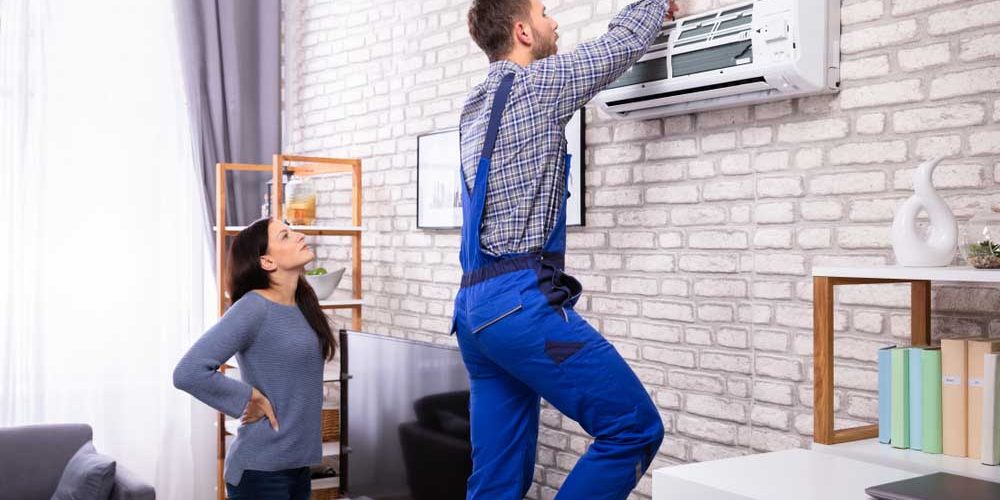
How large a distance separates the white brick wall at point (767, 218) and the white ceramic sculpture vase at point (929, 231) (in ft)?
0.80

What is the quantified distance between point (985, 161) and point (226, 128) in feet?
12.4

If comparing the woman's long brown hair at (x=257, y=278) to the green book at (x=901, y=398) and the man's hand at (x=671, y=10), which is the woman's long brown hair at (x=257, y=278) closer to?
the man's hand at (x=671, y=10)

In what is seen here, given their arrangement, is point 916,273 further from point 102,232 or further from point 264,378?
point 102,232

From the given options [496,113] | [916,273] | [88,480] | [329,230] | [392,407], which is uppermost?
[496,113]

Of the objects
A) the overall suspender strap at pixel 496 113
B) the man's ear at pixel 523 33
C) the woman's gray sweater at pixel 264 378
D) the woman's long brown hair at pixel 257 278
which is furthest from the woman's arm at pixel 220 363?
the man's ear at pixel 523 33

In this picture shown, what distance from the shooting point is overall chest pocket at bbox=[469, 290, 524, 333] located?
216 centimetres

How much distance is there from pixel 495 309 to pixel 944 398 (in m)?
0.95

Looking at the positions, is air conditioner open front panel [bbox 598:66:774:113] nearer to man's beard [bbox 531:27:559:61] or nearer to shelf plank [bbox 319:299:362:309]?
man's beard [bbox 531:27:559:61]

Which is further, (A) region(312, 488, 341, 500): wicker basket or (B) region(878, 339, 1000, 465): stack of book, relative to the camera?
(A) region(312, 488, 341, 500): wicker basket

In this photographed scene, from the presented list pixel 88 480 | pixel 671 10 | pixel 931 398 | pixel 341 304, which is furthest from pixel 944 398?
pixel 88 480

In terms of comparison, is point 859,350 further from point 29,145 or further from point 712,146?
point 29,145

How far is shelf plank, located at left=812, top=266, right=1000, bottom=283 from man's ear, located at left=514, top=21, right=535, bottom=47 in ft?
3.10

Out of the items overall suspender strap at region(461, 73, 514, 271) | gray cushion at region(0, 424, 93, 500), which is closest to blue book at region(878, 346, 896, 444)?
overall suspender strap at region(461, 73, 514, 271)

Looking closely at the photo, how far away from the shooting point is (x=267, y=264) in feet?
10.5
